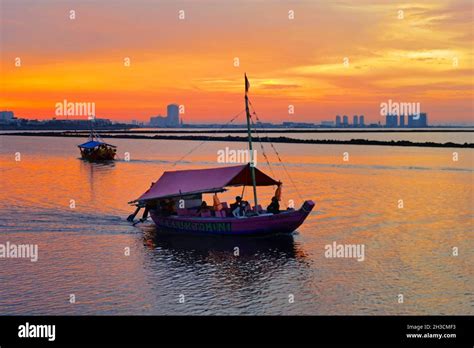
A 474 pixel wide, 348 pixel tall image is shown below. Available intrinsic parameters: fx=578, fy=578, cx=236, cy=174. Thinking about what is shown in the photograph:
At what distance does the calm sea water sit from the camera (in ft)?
62.7

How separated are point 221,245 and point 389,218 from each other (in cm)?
1280

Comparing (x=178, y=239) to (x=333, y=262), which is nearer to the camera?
(x=333, y=262)

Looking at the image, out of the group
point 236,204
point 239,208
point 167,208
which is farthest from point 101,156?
point 239,208

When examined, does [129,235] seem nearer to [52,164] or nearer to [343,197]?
[343,197]

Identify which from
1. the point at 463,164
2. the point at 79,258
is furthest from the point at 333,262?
the point at 463,164

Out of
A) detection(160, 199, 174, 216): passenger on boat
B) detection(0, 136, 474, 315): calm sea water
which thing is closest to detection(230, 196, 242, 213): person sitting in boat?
detection(0, 136, 474, 315): calm sea water

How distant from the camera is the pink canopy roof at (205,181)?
3044 cm
